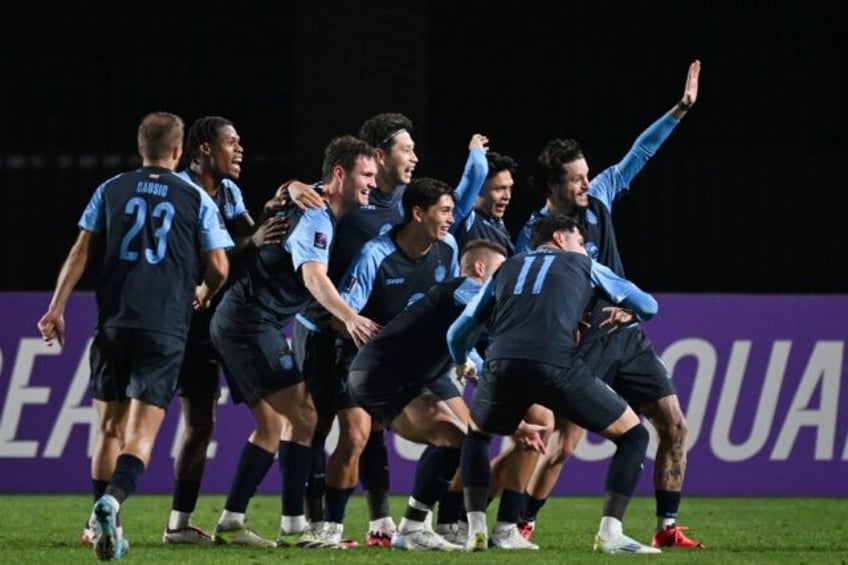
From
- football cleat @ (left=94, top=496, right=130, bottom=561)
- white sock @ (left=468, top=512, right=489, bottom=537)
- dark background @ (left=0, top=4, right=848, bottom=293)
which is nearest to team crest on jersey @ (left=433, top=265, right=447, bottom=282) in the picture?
white sock @ (left=468, top=512, right=489, bottom=537)

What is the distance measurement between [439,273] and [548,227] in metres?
0.68

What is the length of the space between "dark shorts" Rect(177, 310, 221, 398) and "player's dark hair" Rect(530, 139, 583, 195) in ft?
6.22

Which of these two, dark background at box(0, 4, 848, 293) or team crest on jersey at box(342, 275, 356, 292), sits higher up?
dark background at box(0, 4, 848, 293)

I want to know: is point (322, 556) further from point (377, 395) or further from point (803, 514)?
point (803, 514)

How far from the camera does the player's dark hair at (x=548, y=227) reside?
8969 mm

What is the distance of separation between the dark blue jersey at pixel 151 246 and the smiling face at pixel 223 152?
0.85 meters

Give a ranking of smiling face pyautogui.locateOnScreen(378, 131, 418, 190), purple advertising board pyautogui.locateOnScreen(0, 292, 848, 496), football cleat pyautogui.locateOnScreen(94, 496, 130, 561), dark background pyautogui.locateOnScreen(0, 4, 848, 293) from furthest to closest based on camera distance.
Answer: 1. dark background pyautogui.locateOnScreen(0, 4, 848, 293)
2. purple advertising board pyautogui.locateOnScreen(0, 292, 848, 496)
3. smiling face pyautogui.locateOnScreen(378, 131, 418, 190)
4. football cleat pyautogui.locateOnScreen(94, 496, 130, 561)

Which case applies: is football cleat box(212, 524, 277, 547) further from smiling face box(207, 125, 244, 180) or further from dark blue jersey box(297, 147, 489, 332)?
smiling face box(207, 125, 244, 180)

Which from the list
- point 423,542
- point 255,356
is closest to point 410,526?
point 423,542

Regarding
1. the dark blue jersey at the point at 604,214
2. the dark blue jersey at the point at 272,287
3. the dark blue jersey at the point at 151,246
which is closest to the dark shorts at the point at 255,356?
the dark blue jersey at the point at 272,287

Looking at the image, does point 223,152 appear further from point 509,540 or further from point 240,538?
point 509,540

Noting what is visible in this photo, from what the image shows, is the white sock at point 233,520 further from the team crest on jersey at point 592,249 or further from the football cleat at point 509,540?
the team crest on jersey at point 592,249

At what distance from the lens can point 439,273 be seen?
9414 millimetres

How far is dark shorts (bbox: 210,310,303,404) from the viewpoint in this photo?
929 centimetres
